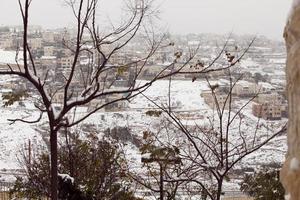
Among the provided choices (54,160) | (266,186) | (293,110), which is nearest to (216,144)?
(266,186)

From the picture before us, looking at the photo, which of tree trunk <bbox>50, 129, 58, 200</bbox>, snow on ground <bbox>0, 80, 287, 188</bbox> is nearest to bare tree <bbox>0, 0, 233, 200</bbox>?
tree trunk <bbox>50, 129, 58, 200</bbox>

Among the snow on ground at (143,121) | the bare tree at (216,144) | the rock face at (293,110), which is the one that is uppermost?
the rock face at (293,110)

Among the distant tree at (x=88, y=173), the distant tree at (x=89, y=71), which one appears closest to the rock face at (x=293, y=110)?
the distant tree at (x=89, y=71)

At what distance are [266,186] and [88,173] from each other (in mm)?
2302

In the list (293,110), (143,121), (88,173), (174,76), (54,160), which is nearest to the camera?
(293,110)

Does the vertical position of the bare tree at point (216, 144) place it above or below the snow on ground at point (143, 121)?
above

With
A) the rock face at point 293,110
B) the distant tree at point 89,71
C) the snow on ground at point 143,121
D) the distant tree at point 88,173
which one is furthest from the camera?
the snow on ground at point 143,121

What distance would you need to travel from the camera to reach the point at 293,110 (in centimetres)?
205

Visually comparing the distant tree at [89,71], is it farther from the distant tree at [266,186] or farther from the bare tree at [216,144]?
the distant tree at [266,186]

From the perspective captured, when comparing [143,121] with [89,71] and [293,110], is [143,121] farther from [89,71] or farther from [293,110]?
[293,110]

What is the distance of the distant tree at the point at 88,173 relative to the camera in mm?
5898

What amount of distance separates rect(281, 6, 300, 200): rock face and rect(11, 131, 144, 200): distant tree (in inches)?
151

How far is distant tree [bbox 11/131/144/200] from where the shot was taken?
5898mm

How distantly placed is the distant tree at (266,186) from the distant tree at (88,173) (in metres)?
1.68
